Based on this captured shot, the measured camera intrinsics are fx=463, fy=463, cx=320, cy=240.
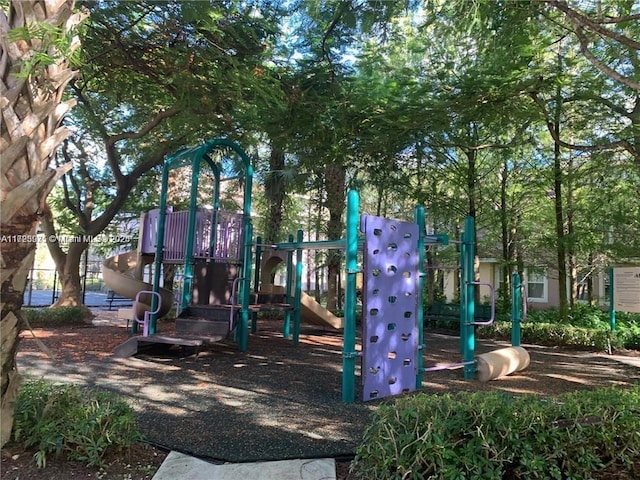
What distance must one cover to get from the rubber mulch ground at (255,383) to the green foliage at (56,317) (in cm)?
121

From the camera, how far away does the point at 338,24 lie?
7.58 metres

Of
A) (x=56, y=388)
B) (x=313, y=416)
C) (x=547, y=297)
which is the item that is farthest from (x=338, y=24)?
(x=547, y=297)

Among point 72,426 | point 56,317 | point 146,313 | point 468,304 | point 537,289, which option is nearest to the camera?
point 72,426

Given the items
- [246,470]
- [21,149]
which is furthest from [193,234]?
[246,470]

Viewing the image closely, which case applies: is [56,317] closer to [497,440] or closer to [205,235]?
[205,235]

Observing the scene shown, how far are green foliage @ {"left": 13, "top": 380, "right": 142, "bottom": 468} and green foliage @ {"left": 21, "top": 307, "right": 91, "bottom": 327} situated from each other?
30.7ft

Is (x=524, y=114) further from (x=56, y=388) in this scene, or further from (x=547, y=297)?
(x=547, y=297)

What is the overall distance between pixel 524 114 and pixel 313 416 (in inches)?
294

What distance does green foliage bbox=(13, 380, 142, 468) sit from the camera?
304 centimetres

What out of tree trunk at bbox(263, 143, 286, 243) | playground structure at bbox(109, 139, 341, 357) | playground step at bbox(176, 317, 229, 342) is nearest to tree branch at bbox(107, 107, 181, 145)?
playground structure at bbox(109, 139, 341, 357)

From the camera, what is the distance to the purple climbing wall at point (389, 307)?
5.36m

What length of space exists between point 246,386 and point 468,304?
3361 mm

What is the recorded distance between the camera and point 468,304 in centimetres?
678

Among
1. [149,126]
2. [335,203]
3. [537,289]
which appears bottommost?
[537,289]
